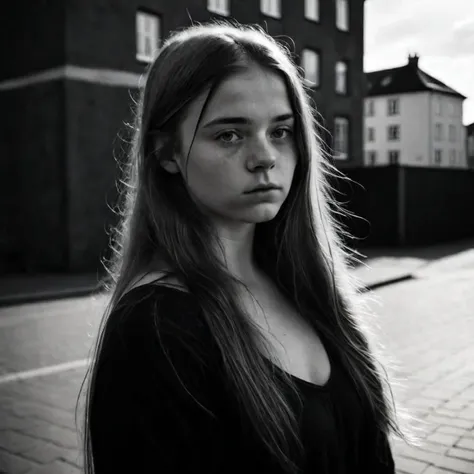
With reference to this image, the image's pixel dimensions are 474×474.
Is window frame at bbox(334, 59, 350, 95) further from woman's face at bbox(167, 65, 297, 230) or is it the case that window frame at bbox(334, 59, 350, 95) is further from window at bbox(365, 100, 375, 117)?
window at bbox(365, 100, 375, 117)

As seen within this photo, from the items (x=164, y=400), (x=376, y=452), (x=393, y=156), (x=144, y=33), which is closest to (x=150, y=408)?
(x=164, y=400)

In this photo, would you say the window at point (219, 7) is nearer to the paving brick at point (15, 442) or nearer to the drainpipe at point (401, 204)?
the drainpipe at point (401, 204)

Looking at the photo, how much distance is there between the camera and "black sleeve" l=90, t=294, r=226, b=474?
111 centimetres

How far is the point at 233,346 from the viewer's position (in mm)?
1227

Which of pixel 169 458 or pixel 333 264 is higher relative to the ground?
pixel 333 264

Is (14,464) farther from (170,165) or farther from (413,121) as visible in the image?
(413,121)

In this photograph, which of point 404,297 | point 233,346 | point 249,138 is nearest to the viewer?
point 233,346

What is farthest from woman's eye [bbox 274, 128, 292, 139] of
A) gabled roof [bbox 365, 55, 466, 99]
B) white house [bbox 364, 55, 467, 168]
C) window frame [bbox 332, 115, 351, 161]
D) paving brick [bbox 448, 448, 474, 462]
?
gabled roof [bbox 365, 55, 466, 99]

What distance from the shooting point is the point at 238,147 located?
1.34 meters

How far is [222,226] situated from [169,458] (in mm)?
559

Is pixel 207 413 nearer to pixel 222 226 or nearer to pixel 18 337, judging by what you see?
pixel 222 226

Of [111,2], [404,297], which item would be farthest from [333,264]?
[111,2]

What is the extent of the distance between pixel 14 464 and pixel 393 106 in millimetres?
54836

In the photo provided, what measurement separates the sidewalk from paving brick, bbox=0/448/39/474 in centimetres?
525
